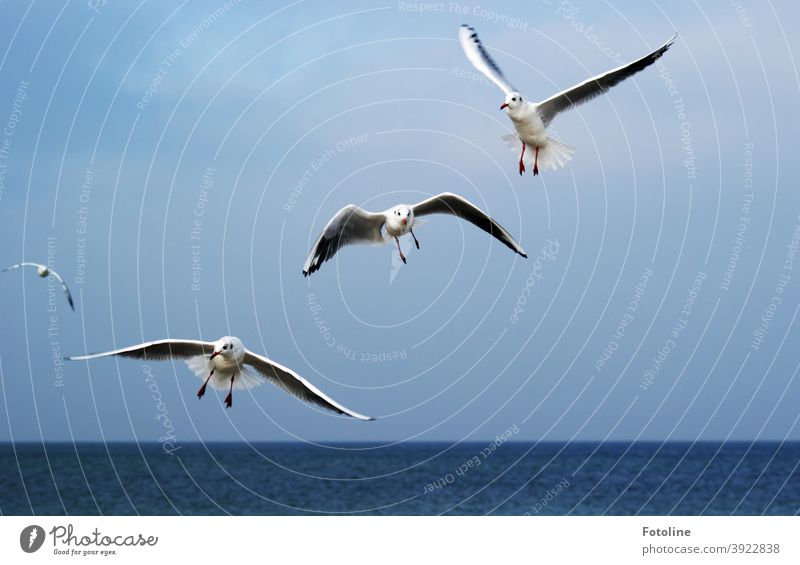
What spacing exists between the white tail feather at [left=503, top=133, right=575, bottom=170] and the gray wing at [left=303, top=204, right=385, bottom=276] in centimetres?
166

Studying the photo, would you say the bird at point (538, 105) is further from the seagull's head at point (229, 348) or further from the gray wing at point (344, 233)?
the seagull's head at point (229, 348)

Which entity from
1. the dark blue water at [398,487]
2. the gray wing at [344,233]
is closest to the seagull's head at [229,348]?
the gray wing at [344,233]

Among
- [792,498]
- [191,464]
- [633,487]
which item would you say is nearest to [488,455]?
[191,464]

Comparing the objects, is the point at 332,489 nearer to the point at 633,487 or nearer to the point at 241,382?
the point at 633,487

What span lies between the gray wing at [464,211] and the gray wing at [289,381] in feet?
8.48

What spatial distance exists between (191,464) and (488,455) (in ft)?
54.4

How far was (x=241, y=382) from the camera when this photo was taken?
1483 centimetres

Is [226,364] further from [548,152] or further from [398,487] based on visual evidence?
[398,487]

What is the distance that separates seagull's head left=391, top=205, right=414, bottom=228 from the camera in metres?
14.9

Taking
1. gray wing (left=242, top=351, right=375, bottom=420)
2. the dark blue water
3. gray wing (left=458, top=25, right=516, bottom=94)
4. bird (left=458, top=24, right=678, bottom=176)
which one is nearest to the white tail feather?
bird (left=458, top=24, right=678, bottom=176)

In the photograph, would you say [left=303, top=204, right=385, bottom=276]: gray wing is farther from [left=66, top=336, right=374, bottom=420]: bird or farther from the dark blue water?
the dark blue water

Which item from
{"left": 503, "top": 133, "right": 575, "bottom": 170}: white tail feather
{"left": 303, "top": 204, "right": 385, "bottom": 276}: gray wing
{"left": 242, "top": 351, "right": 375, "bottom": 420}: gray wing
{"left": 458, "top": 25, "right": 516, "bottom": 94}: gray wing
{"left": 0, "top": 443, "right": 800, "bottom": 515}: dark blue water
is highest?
{"left": 458, "top": 25, "right": 516, "bottom": 94}: gray wing

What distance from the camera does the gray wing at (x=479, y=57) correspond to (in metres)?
14.7

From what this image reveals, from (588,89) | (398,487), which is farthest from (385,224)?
(398,487)
